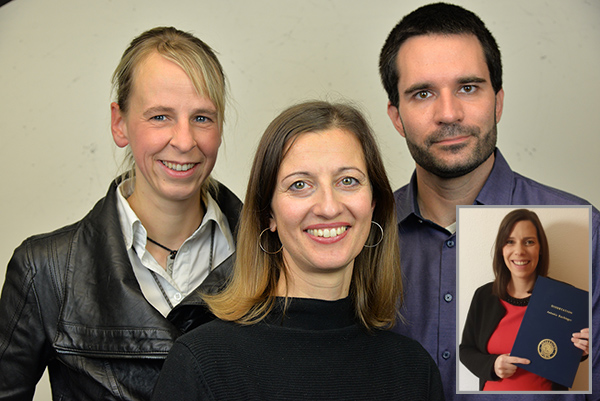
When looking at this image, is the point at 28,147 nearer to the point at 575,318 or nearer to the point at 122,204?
the point at 122,204

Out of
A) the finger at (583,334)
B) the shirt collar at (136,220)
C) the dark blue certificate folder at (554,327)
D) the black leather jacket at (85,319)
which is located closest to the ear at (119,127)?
the shirt collar at (136,220)

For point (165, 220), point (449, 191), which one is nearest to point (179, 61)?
point (165, 220)

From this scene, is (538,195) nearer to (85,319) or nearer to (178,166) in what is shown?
(178,166)

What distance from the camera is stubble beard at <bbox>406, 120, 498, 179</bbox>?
233 centimetres

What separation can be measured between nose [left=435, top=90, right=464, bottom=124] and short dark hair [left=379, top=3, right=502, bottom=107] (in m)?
0.20

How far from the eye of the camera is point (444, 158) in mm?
2344

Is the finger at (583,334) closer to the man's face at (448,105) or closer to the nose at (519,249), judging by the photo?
the nose at (519,249)

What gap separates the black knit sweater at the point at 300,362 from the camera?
1.84 m

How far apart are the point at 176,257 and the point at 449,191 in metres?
0.93

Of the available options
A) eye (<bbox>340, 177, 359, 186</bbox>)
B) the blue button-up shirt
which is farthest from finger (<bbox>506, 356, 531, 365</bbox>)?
eye (<bbox>340, 177, 359, 186</bbox>)

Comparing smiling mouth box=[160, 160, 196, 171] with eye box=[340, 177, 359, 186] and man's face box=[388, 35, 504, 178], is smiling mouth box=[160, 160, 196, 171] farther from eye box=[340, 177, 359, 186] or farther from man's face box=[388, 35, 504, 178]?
man's face box=[388, 35, 504, 178]

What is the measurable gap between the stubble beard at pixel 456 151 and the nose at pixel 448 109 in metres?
0.02

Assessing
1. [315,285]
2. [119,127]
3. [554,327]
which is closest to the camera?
[554,327]

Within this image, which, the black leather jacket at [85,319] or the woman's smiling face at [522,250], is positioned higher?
the woman's smiling face at [522,250]
